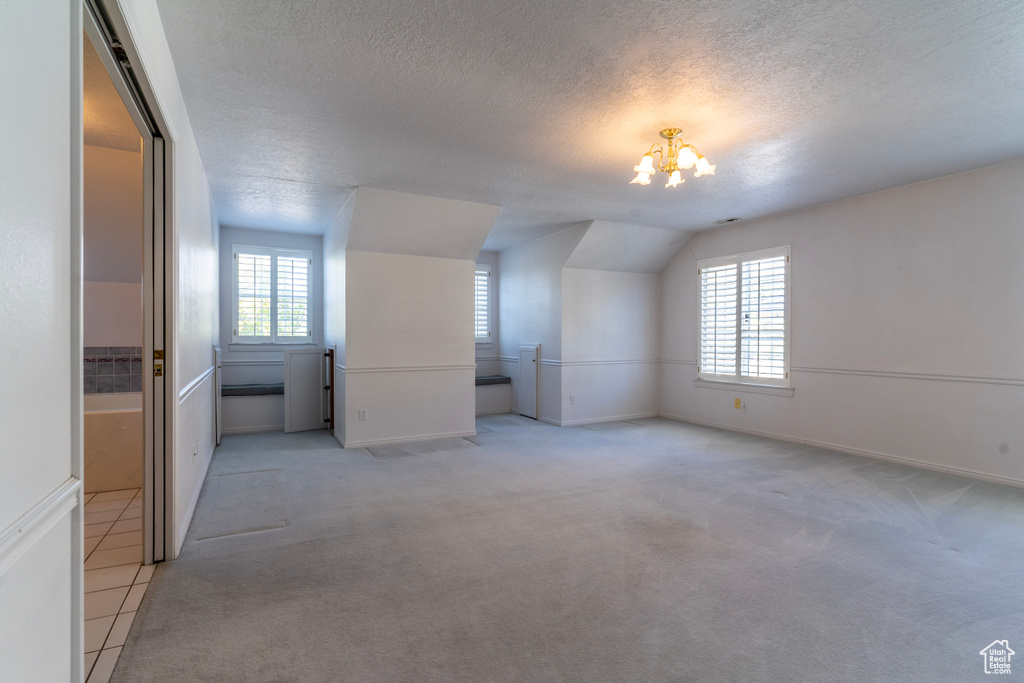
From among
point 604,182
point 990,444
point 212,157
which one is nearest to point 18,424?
point 212,157

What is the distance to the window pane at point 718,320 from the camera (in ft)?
20.1

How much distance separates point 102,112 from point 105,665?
2.98 m

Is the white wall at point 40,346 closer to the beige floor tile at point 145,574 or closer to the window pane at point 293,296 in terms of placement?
the beige floor tile at point 145,574

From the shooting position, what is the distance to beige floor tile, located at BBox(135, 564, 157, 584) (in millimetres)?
2383

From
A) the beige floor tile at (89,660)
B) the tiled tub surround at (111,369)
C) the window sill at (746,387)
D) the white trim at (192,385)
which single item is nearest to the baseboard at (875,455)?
the window sill at (746,387)

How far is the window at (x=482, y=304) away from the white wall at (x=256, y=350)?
2.44 meters

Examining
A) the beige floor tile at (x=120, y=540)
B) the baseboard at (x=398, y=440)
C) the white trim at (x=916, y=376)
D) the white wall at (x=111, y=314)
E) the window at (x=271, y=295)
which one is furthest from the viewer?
the window at (x=271, y=295)

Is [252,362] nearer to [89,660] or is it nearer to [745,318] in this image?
[89,660]

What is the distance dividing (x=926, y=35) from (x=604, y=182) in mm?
2480

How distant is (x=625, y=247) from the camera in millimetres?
6512

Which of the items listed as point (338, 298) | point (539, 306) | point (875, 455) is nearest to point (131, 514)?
point (338, 298)

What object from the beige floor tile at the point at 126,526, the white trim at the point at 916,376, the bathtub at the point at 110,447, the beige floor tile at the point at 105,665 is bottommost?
the beige floor tile at the point at 126,526

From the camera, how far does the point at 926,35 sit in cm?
225

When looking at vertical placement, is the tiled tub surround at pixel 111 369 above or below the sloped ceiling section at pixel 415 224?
below
